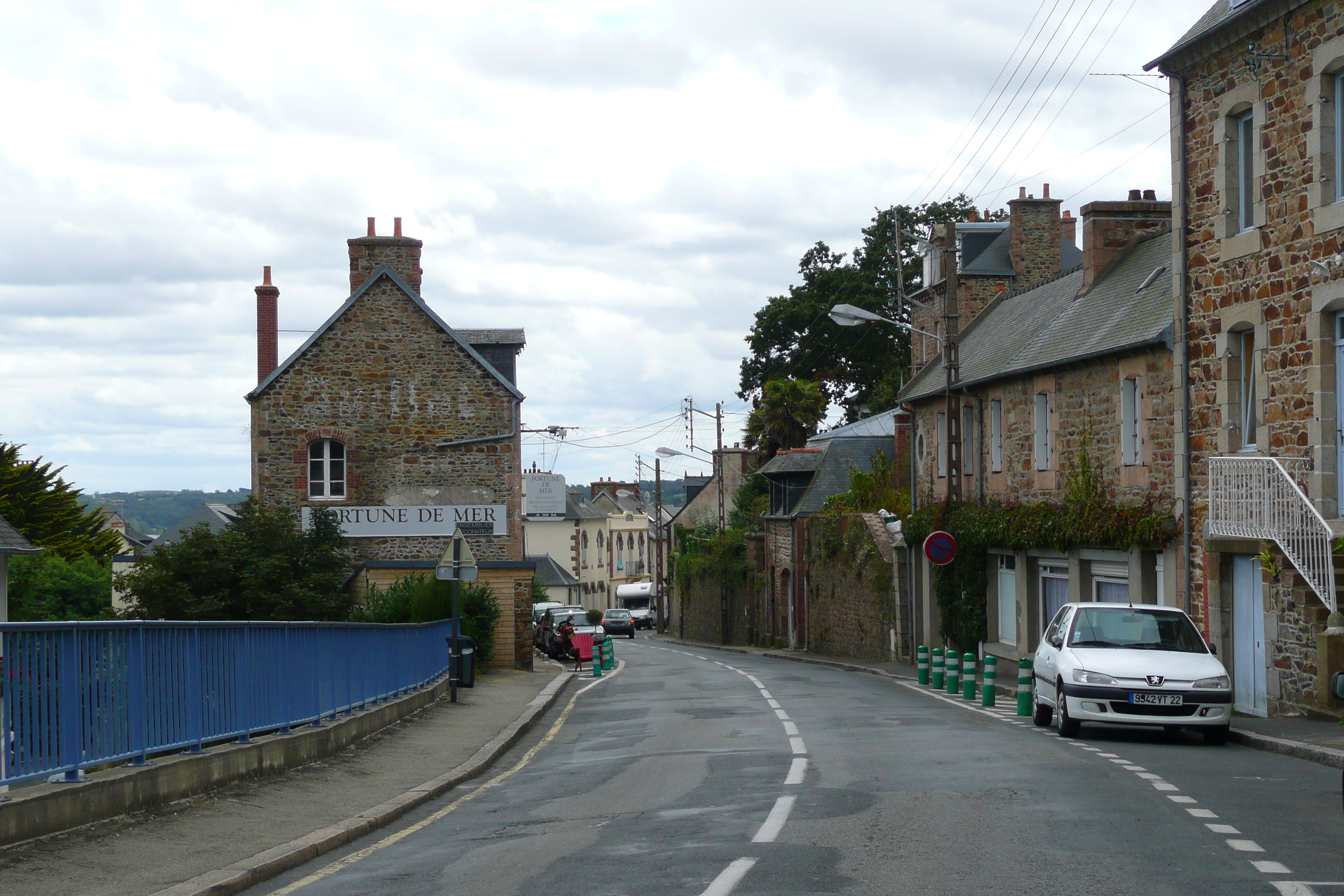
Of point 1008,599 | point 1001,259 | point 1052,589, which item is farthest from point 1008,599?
point 1001,259

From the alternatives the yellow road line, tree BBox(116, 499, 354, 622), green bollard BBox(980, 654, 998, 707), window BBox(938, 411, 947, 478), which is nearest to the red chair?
tree BBox(116, 499, 354, 622)

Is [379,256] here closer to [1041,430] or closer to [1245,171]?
[1041,430]

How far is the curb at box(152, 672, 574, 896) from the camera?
8023 millimetres

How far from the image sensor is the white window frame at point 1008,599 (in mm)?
30281

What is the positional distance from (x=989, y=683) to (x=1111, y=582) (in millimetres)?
5154

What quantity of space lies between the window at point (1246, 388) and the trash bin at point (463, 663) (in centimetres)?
1264

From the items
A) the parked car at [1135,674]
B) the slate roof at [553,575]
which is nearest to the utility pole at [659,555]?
the slate roof at [553,575]

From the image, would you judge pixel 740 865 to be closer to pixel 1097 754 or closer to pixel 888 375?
pixel 1097 754

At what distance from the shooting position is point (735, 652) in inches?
2092

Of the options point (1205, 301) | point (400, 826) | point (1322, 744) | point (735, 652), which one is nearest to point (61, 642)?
point (400, 826)

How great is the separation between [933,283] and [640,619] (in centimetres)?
5069

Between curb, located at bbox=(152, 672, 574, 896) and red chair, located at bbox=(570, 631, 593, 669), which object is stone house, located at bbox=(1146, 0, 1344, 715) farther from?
red chair, located at bbox=(570, 631, 593, 669)

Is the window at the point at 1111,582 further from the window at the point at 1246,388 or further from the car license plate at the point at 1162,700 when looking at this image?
the car license plate at the point at 1162,700

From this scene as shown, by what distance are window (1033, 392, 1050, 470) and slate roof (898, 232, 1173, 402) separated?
0.72 meters
